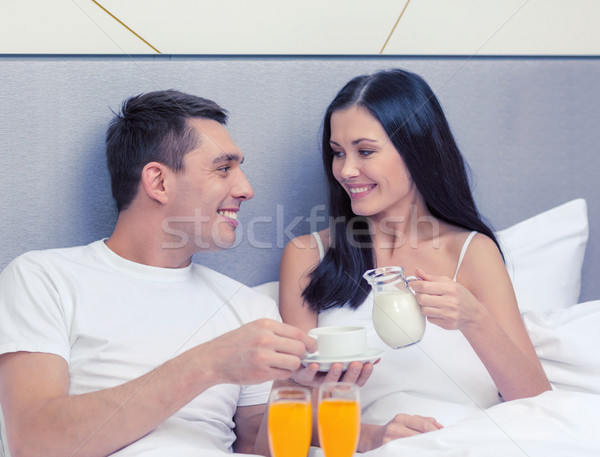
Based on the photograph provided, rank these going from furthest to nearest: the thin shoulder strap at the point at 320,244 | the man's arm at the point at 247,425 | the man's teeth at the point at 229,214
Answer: the thin shoulder strap at the point at 320,244
the man's teeth at the point at 229,214
the man's arm at the point at 247,425

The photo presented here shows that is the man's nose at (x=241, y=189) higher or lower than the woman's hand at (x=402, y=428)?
higher

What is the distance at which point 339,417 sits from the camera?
0.92m

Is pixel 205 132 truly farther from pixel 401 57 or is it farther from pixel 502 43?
pixel 502 43

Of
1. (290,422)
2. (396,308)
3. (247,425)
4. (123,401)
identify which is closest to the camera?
(290,422)

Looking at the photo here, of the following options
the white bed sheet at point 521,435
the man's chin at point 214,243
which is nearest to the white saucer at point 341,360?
the white bed sheet at point 521,435

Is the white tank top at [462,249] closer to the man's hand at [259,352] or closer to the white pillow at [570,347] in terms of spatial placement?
the white pillow at [570,347]

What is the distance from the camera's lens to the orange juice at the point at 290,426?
0.92 m

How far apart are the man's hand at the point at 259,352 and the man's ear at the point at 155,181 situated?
525 mm

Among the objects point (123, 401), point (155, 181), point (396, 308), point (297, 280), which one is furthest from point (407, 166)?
point (123, 401)

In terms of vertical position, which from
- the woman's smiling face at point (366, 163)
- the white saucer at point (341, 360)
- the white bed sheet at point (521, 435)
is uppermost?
the woman's smiling face at point (366, 163)

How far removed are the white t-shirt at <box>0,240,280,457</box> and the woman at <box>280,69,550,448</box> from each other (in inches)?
9.5

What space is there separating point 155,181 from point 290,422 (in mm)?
741

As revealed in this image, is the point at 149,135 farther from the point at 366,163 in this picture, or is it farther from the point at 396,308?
the point at 396,308

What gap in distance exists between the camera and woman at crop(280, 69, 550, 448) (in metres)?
1.50
